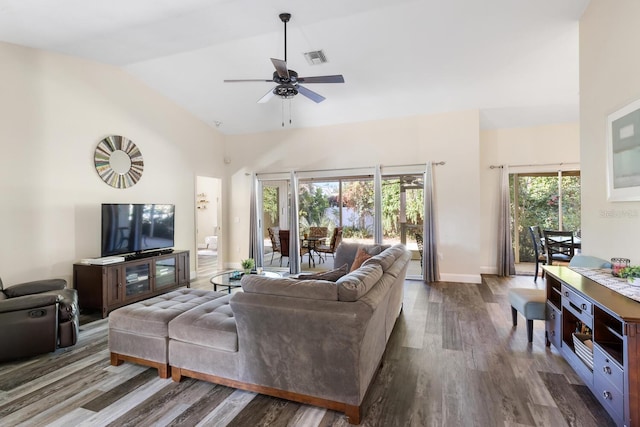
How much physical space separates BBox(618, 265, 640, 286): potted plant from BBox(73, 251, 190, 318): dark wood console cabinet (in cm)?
535

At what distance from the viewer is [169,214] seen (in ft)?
17.3

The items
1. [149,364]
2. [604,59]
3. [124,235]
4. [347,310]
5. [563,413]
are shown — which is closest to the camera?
[347,310]

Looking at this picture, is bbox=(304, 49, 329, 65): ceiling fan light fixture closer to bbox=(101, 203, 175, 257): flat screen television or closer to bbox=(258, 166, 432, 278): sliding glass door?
bbox=(258, 166, 432, 278): sliding glass door

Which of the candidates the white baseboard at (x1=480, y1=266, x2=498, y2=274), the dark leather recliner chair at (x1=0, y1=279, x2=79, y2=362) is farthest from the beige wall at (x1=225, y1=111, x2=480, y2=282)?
the dark leather recliner chair at (x1=0, y1=279, x2=79, y2=362)

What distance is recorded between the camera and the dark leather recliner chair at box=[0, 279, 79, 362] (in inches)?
107

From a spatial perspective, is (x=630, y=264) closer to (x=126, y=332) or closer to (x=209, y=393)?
(x=209, y=393)

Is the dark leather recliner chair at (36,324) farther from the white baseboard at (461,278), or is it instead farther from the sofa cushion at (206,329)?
the white baseboard at (461,278)

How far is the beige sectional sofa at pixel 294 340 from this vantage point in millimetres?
1953

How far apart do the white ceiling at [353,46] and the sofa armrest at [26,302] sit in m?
2.75

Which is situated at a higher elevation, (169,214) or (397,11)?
→ (397,11)

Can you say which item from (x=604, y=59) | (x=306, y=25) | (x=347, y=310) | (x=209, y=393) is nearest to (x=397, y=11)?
(x=306, y=25)

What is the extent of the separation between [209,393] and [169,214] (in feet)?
12.0

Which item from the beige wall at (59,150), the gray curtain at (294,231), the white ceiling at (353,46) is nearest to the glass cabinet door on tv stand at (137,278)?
the beige wall at (59,150)

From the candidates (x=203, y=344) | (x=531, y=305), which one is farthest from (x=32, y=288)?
(x=531, y=305)
